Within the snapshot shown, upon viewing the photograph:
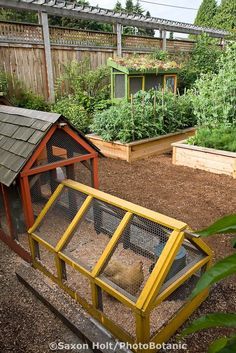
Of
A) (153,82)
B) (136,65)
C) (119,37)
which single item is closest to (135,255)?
(136,65)

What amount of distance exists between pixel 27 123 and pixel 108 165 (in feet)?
11.8

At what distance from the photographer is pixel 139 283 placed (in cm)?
229

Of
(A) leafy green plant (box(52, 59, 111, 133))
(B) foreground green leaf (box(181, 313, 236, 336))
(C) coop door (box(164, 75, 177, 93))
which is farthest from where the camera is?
(C) coop door (box(164, 75, 177, 93))

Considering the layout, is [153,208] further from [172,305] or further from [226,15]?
[226,15]

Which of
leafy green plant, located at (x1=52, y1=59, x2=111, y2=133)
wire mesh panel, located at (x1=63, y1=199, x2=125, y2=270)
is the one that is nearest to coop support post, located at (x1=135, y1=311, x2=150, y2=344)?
wire mesh panel, located at (x1=63, y1=199, x2=125, y2=270)

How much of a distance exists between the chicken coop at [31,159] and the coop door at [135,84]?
585 centimetres

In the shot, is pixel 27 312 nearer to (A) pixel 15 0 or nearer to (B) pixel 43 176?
(B) pixel 43 176

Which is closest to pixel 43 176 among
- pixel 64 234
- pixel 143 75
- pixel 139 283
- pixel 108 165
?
pixel 64 234

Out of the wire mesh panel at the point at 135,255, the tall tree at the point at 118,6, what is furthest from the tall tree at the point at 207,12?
the wire mesh panel at the point at 135,255

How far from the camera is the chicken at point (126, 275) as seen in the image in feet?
7.32

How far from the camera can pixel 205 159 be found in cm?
598

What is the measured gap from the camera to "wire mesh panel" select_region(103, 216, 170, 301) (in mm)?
2234

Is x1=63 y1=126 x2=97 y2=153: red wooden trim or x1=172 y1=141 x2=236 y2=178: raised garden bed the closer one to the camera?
x1=63 y1=126 x2=97 y2=153: red wooden trim

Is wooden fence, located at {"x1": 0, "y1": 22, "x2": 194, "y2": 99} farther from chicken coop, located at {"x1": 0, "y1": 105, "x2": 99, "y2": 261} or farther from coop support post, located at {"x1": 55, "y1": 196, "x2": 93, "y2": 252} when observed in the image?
coop support post, located at {"x1": 55, "y1": 196, "x2": 93, "y2": 252}
